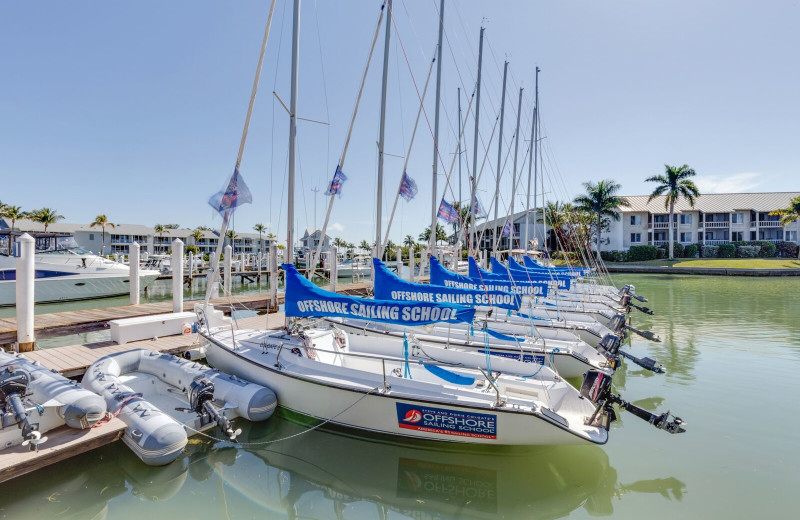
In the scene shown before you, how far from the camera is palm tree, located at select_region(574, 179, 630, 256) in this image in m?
53.8

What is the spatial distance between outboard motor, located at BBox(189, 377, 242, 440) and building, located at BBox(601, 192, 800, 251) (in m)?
61.9

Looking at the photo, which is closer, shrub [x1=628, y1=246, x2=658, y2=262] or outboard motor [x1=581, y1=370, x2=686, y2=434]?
outboard motor [x1=581, y1=370, x2=686, y2=434]

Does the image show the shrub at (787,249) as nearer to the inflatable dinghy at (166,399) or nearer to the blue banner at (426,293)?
the blue banner at (426,293)

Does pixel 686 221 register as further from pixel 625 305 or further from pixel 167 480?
pixel 167 480

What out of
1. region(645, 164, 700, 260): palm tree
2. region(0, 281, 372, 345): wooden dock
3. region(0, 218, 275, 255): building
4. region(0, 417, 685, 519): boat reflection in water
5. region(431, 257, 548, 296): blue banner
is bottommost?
region(0, 417, 685, 519): boat reflection in water

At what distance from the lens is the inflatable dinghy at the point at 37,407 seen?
5.48m

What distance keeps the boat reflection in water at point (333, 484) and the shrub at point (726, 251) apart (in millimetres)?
61543

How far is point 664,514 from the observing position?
16.8 feet

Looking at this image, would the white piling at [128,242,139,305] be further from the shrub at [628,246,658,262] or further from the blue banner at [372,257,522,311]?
the shrub at [628,246,658,262]

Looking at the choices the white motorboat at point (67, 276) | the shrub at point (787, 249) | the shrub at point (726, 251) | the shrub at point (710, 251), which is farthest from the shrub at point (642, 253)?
the white motorboat at point (67, 276)

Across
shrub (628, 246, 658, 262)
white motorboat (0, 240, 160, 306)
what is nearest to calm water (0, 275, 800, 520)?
white motorboat (0, 240, 160, 306)

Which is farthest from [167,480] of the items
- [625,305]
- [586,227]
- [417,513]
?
[586,227]

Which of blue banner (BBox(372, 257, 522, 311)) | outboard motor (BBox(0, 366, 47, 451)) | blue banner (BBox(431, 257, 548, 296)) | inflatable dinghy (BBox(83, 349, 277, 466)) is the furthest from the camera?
blue banner (BBox(431, 257, 548, 296))

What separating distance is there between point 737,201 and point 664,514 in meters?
71.4
